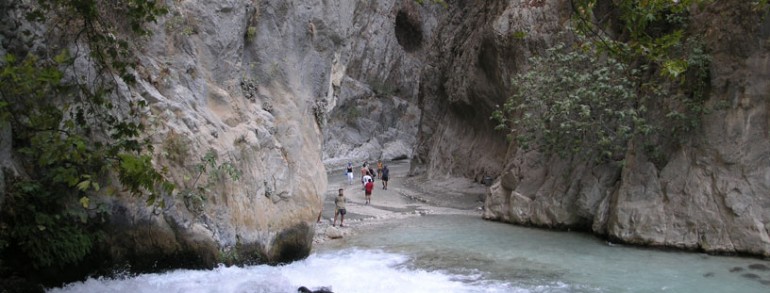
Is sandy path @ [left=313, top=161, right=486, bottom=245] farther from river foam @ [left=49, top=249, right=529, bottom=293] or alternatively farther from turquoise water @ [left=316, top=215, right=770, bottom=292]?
river foam @ [left=49, top=249, right=529, bottom=293]

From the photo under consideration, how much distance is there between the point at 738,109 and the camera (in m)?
14.3

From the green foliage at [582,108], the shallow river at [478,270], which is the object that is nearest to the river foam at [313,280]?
the shallow river at [478,270]

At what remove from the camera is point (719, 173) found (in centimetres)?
1429

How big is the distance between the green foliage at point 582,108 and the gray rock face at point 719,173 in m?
0.95

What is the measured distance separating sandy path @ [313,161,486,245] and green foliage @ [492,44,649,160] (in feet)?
16.9

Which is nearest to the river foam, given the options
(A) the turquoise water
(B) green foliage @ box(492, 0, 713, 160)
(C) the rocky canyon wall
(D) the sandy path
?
(C) the rocky canyon wall

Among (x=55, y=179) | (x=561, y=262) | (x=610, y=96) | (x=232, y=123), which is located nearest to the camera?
(x=55, y=179)

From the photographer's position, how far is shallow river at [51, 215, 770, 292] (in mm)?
9781

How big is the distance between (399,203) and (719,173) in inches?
549

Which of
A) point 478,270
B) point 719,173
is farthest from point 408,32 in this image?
point 478,270

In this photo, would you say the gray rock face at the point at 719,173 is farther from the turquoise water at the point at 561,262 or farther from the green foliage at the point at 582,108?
the green foliage at the point at 582,108

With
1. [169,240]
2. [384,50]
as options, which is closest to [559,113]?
[169,240]

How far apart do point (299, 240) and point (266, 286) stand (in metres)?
3.24

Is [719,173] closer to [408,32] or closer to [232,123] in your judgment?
[232,123]
